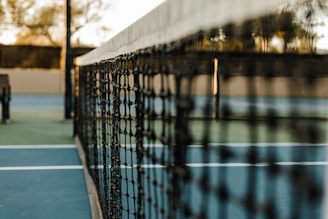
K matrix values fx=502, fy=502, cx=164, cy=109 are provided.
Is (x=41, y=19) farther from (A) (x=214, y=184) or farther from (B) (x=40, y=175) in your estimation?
(A) (x=214, y=184)

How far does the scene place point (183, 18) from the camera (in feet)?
4.73

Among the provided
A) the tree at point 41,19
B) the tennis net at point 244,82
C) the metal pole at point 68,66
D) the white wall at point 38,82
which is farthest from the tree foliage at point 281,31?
the tree at point 41,19

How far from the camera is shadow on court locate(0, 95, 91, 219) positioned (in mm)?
3715

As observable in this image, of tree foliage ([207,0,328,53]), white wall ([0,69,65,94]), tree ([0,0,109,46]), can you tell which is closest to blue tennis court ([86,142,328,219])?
tree foliage ([207,0,328,53])

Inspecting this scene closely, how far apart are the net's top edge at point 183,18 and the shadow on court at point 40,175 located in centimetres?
162

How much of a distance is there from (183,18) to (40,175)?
3.80m

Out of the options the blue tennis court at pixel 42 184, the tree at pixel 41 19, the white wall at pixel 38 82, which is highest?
the tree at pixel 41 19

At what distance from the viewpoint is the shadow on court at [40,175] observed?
3.71 metres

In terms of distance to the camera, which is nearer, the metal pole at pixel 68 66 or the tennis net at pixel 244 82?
the tennis net at pixel 244 82

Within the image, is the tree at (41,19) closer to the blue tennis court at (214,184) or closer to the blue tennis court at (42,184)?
the blue tennis court at (42,184)

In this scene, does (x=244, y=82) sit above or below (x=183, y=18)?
below

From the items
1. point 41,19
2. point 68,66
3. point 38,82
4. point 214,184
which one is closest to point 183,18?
point 214,184

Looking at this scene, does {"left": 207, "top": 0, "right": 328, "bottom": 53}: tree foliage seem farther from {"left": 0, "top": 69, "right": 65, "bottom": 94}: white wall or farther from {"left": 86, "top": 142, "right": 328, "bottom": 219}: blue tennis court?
{"left": 0, "top": 69, "right": 65, "bottom": 94}: white wall

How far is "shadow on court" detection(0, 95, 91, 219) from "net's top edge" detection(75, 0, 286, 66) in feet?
5.32
